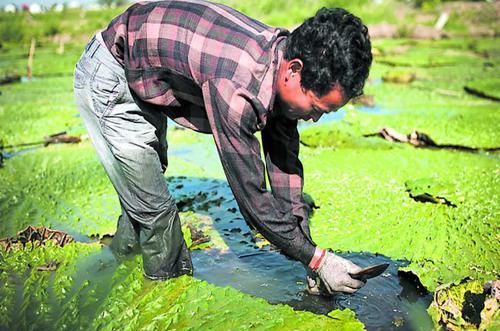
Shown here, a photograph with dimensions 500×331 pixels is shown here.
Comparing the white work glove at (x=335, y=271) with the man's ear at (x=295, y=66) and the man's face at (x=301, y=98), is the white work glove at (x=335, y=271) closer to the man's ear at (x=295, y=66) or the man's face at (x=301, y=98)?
the man's face at (x=301, y=98)

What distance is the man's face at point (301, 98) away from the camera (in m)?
1.83

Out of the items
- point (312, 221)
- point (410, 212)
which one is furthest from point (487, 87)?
point (312, 221)

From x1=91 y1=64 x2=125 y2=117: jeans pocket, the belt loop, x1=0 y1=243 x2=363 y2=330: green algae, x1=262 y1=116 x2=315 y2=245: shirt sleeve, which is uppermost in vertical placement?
the belt loop

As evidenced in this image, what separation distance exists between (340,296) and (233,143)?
1073mm

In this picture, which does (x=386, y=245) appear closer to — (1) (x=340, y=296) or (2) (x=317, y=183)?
(1) (x=340, y=296)

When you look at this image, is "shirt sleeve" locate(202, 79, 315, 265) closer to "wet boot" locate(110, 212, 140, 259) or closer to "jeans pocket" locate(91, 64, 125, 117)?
"jeans pocket" locate(91, 64, 125, 117)

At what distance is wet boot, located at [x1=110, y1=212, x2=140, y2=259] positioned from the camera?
112 inches

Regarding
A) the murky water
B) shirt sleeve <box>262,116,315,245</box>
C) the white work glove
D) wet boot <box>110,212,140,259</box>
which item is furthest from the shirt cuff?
wet boot <box>110,212,140,259</box>

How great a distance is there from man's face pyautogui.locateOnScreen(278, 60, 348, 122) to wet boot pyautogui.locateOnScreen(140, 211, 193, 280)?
2.91ft

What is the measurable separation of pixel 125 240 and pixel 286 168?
3.37 ft

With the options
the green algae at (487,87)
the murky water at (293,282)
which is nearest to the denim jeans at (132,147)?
the murky water at (293,282)

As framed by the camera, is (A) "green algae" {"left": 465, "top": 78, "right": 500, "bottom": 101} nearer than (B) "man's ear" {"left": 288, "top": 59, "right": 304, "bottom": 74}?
No

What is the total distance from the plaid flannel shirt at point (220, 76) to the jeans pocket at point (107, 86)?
82 millimetres

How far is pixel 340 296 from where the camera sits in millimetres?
2525
